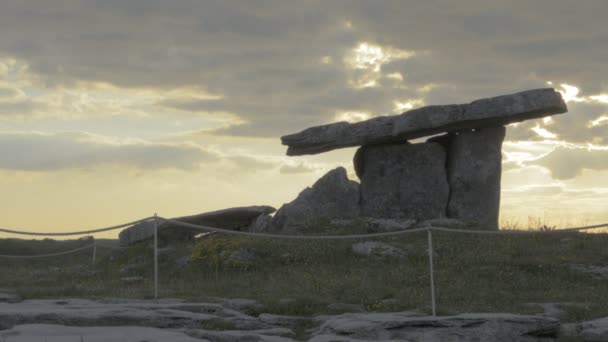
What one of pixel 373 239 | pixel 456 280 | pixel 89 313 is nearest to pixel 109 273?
pixel 373 239

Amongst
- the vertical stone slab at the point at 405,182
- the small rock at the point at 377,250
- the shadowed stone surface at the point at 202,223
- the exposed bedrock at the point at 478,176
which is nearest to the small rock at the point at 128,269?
the shadowed stone surface at the point at 202,223

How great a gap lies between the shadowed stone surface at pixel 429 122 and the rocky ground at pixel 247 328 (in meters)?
13.6

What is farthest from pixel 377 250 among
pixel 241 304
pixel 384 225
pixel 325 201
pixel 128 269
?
pixel 325 201

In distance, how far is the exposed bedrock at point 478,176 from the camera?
26.4 meters

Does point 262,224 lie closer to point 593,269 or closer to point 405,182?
point 405,182

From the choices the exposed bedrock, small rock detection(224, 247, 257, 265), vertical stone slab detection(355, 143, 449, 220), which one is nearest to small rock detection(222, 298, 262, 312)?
small rock detection(224, 247, 257, 265)

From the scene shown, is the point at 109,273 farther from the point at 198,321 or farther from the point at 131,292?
the point at 198,321

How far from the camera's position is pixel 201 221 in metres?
26.3

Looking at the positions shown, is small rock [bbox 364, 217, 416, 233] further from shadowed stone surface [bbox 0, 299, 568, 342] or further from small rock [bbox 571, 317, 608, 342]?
small rock [bbox 571, 317, 608, 342]

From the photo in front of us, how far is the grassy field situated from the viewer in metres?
15.0

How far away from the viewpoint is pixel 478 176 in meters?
26.5

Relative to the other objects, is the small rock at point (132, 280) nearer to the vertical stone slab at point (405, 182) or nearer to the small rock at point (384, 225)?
the small rock at point (384, 225)

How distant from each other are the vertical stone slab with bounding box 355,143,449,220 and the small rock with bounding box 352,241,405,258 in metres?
6.36

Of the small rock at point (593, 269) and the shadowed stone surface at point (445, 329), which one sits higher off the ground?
the small rock at point (593, 269)
